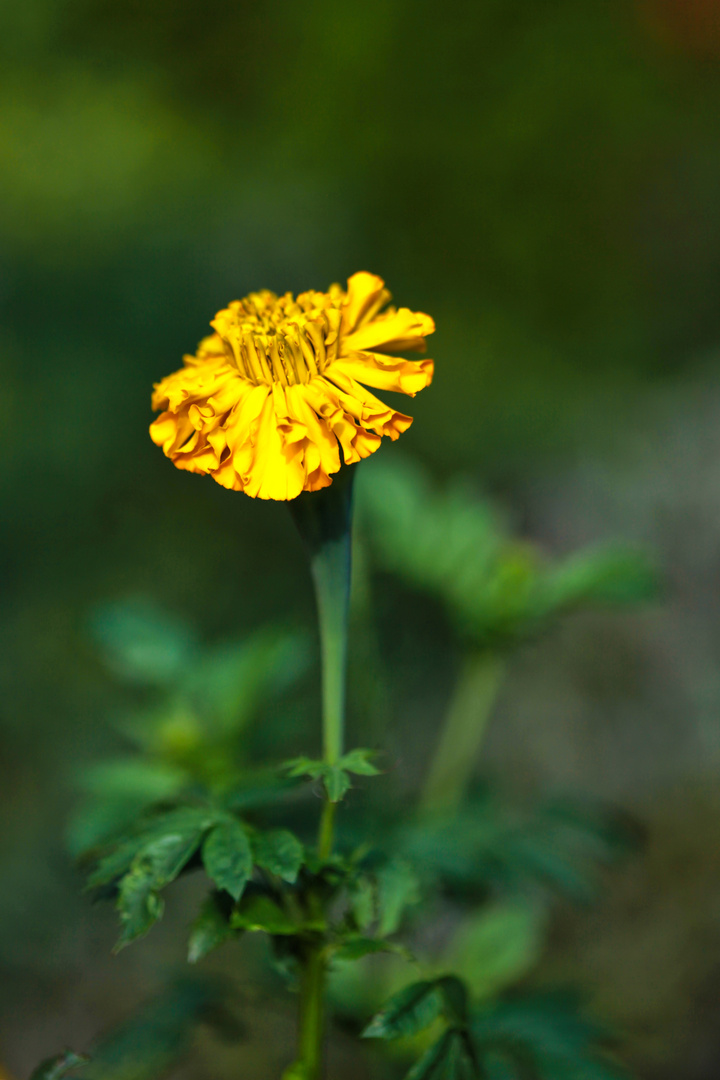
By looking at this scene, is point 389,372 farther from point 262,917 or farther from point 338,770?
point 262,917

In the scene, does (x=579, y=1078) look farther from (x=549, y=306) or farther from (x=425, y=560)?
(x=549, y=306)

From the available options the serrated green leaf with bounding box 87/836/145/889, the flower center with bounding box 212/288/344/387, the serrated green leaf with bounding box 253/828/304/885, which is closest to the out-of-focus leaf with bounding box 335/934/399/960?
the serrated green leaf with bounding box 253/828/304/885

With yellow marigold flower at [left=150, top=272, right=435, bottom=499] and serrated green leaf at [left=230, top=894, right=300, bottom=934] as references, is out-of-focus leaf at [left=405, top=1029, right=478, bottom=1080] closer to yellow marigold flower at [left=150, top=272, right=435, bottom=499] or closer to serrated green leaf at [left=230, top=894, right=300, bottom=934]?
serrated green leaf at [left=230, top=894, right=300, bottom=934]

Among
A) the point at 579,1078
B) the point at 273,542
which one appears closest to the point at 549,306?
the point at 273,542

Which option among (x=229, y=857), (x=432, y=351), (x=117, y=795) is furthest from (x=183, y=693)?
(x=432, y=351)

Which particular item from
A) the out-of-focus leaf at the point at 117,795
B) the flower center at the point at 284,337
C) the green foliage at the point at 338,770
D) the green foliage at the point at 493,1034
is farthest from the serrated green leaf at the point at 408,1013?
the flower center at the point at 284,337

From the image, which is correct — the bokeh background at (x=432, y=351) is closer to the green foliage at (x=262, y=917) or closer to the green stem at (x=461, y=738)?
the green stem at (x=461, y=738)
